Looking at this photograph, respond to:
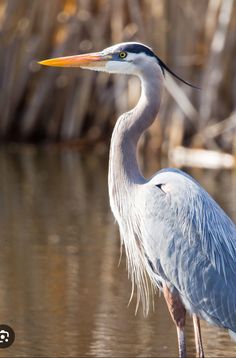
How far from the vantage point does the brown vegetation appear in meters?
11.7

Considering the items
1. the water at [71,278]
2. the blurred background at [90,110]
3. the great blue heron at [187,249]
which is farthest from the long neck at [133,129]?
the blurred background at [90,110]

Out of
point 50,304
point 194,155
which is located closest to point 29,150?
point 194,155

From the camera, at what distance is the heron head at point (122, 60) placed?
542cm

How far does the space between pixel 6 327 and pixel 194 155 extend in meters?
6.31

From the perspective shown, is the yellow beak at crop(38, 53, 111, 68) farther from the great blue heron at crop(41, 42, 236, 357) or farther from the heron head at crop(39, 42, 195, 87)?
the great blue heron at crop(41, 42, 236, 357)

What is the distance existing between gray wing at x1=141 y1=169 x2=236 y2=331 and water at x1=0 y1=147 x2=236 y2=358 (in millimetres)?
466

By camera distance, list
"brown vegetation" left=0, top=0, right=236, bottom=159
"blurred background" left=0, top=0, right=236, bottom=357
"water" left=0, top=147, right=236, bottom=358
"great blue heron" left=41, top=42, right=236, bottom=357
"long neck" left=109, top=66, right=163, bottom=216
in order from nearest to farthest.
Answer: "great blue heron" left=41, top=42, right=236, bottom=357 < "long neck" left=109, top=66, right=163, bottom=216 < "water" left=0, top=147, right=236, bottom=358 < "blurred background" left=0, top=0, right=236, bottom=357 < "brown vegetation" left=0, top=0, right=236, bottom=159

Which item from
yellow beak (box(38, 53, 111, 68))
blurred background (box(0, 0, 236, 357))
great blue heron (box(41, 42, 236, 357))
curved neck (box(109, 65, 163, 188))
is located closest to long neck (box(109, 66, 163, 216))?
curved neck (box(109, 65, 163, 188))

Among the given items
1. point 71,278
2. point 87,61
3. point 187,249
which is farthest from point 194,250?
point 71,278

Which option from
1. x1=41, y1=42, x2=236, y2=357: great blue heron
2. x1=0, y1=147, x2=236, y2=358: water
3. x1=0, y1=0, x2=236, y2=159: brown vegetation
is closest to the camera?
x1=41, y1=42, x2=236, y2=357: great blue heron

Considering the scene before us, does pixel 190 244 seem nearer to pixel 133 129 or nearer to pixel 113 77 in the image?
pixel 133 129

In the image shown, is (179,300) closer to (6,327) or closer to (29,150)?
(6,327)

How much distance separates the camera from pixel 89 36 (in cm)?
1246

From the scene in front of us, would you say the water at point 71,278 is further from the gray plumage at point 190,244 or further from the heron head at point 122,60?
the heron head at point 122,60
